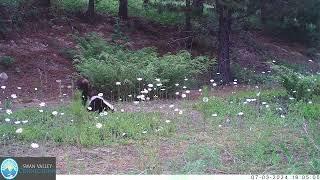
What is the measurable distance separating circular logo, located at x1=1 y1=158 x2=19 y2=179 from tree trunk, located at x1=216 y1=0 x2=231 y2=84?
10.7 metres

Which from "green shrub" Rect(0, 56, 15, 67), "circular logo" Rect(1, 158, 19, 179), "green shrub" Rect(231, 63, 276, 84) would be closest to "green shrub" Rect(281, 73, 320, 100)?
"green shrub" Rect(231, 63, 276, 84)

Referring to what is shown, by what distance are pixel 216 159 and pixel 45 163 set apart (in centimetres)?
222

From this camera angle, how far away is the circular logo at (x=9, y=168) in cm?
545

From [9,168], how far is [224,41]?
38.2 feet

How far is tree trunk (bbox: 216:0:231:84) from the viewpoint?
15.7m

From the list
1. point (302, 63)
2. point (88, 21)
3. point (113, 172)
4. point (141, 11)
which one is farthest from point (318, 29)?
point (113, 172)

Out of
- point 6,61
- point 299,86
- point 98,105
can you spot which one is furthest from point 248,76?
point 98,105

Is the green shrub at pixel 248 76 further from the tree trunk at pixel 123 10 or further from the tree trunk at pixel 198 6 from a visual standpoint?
the tree trunk at pixel 123 10

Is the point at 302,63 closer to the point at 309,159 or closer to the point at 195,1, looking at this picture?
the point at 195,1

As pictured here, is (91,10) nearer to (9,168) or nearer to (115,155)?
(115,155)

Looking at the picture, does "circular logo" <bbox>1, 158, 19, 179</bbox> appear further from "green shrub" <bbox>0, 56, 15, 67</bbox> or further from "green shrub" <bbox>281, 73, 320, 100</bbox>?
"green shrub" <bbox>0, 56, 15, 67</bbox>

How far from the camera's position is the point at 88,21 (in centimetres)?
2034

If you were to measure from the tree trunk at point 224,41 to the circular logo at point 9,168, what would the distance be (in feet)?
35.0

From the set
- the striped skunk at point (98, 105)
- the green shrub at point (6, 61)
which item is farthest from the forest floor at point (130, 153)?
the green shrub at point (6, 61)
